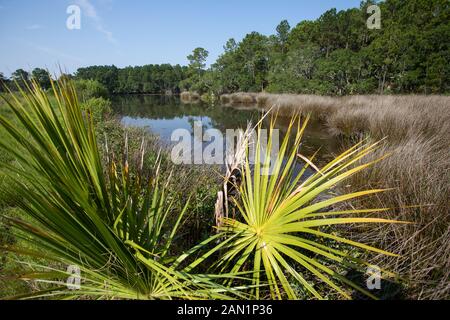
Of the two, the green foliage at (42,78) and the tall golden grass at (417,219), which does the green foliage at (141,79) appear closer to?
the green foliage at (42,78)

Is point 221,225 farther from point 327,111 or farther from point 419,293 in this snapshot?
point 327,111

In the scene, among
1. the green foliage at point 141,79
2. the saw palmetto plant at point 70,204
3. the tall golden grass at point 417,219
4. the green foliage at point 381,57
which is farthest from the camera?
the green foliage at point 141,79

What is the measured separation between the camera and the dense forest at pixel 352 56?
20.7m

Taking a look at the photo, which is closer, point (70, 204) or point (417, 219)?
point (70, 204)

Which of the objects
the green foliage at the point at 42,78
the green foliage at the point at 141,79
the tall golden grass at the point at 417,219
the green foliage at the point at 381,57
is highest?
the green foliage at the point at 141,79

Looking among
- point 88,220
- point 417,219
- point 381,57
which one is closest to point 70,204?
point 88,220

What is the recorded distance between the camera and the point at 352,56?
77.9 feet

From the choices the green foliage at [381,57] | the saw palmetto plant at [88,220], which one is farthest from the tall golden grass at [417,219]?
A: the green foliage at [381,57]

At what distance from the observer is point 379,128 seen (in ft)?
23.4

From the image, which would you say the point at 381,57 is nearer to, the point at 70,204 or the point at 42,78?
the point at 42,78

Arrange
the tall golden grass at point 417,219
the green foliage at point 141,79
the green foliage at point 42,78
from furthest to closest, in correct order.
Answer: the green foliage at point 141,79 → the tall golden grass at point 417,219 → the green foliage at point 42,78

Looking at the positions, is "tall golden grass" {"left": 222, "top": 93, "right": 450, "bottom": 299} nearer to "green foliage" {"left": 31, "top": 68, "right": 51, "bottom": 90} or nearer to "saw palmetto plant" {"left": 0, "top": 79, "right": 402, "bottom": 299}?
"saw palmetto plant" {"left": 0, "top": 79, "right": 402, "bottom": 299}

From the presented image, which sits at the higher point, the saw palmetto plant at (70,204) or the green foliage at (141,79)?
the green foliage at (141,79)
